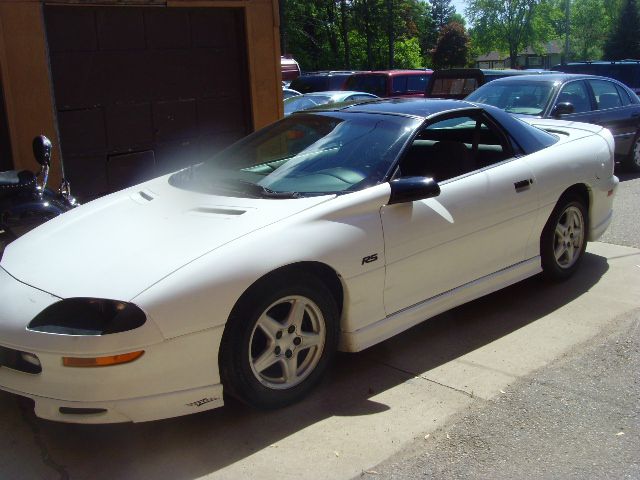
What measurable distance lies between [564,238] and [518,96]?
4662 millimetres

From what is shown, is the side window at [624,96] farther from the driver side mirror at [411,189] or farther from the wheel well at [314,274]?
the wheel well at [314,274]

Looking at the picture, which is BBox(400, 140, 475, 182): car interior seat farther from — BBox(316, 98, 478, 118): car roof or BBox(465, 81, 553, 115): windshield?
BBox(465, 81, 553, 115): windshield

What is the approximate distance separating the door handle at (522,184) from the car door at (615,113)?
18.7 feet

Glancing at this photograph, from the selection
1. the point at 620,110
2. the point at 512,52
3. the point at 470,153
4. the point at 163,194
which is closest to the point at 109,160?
the point at 163,194

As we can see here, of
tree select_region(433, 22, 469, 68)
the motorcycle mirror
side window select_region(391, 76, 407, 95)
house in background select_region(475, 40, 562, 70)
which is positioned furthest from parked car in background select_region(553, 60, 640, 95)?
house in background select_region(475, 40, 562, 70)

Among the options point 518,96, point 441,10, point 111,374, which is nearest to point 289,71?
point 518,96

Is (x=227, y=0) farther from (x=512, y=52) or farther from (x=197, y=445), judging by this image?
(x=512, y=52)

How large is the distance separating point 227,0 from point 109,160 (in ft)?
8.07

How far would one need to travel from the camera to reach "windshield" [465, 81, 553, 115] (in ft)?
30.2

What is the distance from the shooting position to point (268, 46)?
918 cm

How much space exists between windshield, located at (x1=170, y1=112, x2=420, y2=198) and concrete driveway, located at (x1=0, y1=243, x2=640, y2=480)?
1.08 metres

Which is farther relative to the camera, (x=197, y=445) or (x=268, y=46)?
(x=268, y=46)

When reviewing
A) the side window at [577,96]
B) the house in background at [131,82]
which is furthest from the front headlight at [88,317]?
the side window at [577,96]

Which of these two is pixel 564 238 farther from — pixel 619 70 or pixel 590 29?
pixel 590 29
